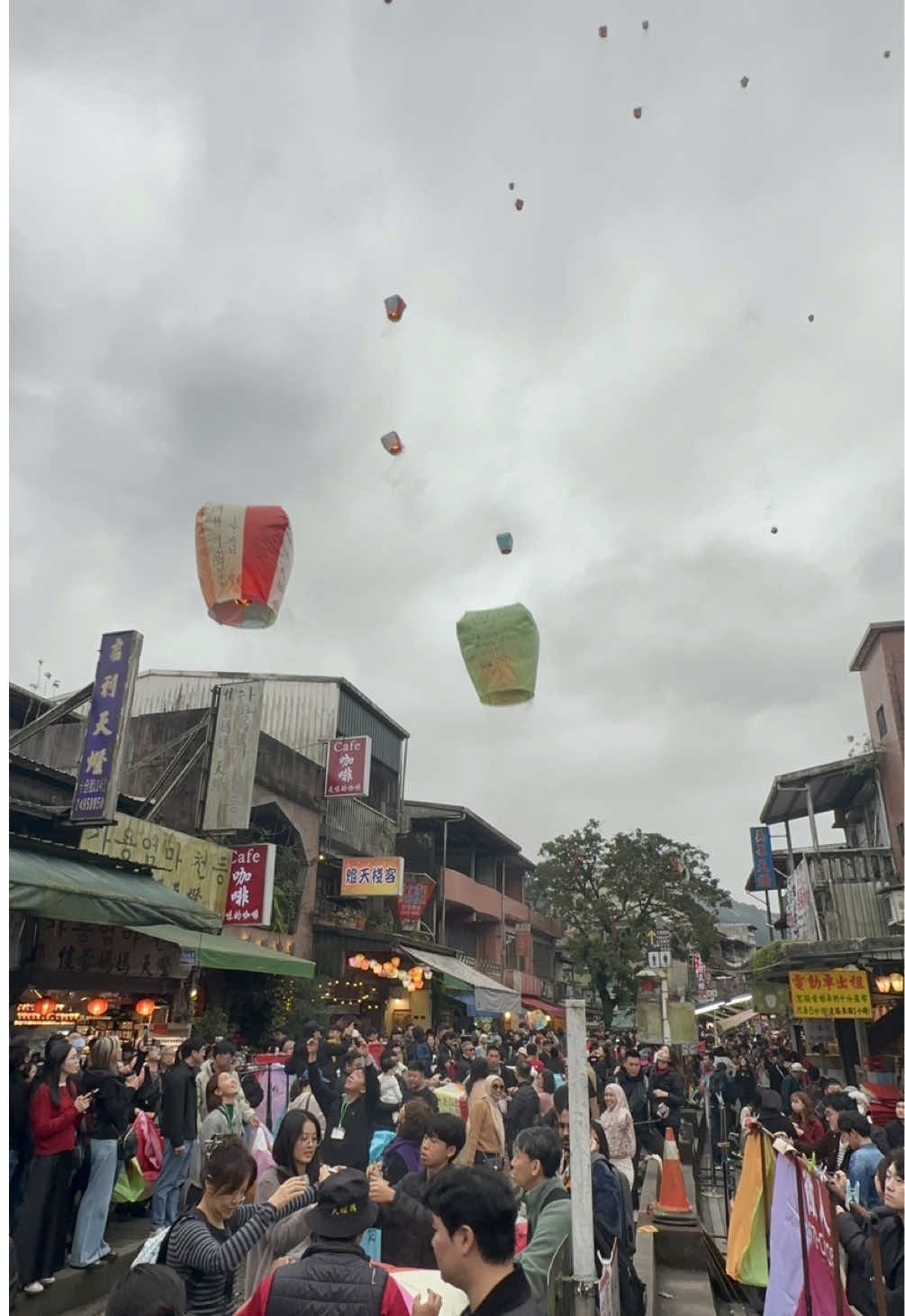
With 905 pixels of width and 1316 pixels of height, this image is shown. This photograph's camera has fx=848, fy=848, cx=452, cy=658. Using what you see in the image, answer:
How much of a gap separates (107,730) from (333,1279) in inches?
402

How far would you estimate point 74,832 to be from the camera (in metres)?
12.4

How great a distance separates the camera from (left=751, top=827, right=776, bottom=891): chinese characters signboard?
75.0 ft

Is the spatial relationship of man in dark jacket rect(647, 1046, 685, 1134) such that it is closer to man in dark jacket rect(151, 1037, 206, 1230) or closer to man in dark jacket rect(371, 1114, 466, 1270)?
man in dark jacket rect(151, 1037, 206, 1230)

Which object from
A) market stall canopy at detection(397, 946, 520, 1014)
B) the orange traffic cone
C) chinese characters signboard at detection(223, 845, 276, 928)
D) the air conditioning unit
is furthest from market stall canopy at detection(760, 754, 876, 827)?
the orange traffic cone

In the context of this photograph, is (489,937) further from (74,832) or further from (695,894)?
(74,832)

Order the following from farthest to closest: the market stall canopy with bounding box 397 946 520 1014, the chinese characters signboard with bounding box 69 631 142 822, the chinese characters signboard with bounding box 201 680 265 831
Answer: the market stall canopy with bounding box 397 946 520 1014
the chinese characters signboard with bounding box 201 680 265 831
the chinese characters signboard with bounding box 69 631 142 822

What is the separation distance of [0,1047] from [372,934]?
21.1m

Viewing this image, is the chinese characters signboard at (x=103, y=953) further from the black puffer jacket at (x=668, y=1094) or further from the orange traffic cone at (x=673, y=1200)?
the orange traffic cone at (x=673, y=1200)

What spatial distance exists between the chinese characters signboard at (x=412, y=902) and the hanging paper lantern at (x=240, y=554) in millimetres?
18976

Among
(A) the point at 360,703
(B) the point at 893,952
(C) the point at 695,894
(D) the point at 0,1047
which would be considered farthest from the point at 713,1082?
(C) the point at 695,894

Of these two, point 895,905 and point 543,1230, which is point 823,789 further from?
point 543,1230

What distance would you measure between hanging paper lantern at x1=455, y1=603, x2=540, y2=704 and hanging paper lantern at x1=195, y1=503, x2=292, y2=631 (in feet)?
6.62

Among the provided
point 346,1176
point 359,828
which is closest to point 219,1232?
point 346,1176

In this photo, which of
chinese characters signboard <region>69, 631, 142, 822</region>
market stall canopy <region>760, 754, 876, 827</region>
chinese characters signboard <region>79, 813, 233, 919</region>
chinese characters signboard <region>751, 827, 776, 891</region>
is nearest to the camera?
chinese characters signboard <region>69, 631, 142, 822</region>
